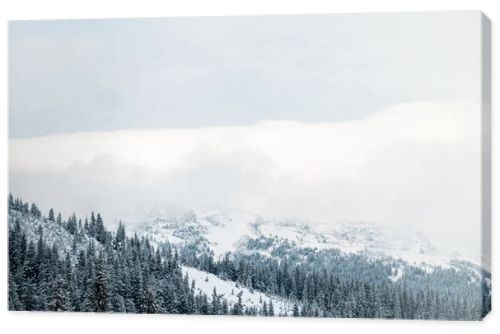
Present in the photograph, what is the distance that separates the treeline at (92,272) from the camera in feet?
37.6

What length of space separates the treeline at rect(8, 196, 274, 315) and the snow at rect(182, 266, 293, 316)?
5 centimetres

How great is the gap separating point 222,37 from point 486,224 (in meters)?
3.00

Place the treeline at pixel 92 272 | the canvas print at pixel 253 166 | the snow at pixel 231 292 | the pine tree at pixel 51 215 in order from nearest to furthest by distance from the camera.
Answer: the canvas print at pixel 253 166, the snow at pixel 231 292, the treeline at pixel 92 272, the pine tree at pixel 51 215

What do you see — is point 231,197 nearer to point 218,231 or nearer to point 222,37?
point 218,231

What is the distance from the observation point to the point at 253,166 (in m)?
11.2

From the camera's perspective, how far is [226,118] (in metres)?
11.3

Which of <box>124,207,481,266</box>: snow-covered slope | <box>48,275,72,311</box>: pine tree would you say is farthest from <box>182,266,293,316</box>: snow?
<box>48,275,72,311</box>: pine tree

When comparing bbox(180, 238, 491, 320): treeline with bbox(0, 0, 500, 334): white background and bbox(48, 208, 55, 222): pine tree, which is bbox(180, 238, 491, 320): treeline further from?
bbox(48, 208, 55, 222): pine tree

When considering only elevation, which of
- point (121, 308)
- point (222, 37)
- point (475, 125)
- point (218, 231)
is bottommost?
point (121, 308)

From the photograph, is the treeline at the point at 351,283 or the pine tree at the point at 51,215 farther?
the pine tree at the point at 51,215

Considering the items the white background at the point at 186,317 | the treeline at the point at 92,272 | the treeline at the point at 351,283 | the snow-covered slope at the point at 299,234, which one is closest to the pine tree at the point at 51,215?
the treeline at the point at 92,272

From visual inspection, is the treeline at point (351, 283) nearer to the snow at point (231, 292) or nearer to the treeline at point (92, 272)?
the snow at point (231, 292)

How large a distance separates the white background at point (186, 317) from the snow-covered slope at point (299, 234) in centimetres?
58
